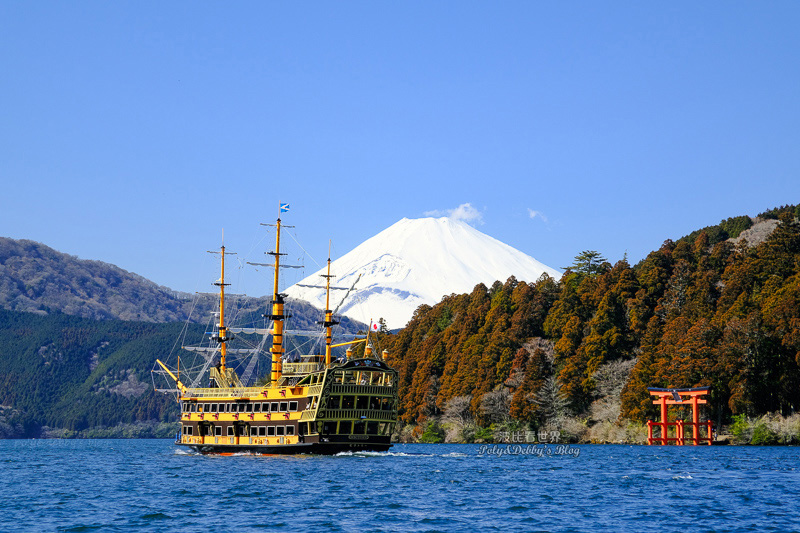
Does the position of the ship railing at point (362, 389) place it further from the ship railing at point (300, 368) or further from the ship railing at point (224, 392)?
the ship railing at point (224, 392)

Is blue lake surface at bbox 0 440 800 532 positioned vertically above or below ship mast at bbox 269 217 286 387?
below

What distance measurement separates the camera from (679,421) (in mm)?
73500

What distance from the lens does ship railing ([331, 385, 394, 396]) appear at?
203 feet

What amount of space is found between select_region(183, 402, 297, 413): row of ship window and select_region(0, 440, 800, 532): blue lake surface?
5.99 m

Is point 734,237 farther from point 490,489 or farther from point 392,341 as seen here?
point 490,489

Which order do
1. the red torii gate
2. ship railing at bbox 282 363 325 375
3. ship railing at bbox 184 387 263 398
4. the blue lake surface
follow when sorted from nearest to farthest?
1. the blue lake surface
2. ship railing at bbox 282 363 325 375
3. ship railing at bbox 184 387 263 398
4. the red torii gate

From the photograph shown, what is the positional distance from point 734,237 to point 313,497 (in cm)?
7998

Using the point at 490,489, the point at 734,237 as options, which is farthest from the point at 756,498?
the point at 734,237

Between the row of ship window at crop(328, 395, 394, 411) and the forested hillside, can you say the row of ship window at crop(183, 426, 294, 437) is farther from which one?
the forested hillside

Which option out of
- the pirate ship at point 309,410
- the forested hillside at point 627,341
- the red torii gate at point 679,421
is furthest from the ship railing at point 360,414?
the forested hillside at point 627,341

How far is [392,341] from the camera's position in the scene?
4966 inches

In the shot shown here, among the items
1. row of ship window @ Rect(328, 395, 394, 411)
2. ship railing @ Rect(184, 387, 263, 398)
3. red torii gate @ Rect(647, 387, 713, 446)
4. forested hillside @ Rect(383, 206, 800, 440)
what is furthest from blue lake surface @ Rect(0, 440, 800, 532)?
forested hillside @ Rect(383, 206, 800, 440)

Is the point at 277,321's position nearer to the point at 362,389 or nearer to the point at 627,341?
the point at 362,389

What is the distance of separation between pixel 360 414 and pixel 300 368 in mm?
5770
